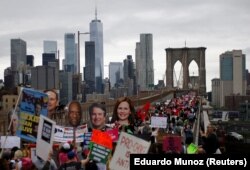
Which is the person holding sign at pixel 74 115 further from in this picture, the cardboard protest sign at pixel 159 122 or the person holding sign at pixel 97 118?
the cardboard protest sign at pixel 159 122

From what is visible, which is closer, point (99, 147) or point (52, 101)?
point (99, 147)

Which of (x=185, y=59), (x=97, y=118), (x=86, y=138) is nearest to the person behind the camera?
(x=86, y=138)

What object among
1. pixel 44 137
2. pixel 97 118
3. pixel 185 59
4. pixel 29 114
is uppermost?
pixel 185 59

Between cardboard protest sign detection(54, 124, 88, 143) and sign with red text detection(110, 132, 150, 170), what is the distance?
2.70m

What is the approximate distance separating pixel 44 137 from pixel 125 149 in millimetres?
1150

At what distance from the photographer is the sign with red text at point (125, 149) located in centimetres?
797

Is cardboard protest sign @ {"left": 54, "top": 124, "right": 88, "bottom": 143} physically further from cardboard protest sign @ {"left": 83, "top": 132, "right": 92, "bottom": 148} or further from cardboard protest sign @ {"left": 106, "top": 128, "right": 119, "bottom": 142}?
cardboard protest sign @ {"left": 106, "top": 128, "right": 119, "bottom": 142}

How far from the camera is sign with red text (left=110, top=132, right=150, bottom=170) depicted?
7968mm

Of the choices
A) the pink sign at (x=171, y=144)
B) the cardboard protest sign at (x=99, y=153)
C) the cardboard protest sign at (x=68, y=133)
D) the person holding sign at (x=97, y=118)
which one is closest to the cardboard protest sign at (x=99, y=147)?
the cardboard protest sign at (x=99, y=153)

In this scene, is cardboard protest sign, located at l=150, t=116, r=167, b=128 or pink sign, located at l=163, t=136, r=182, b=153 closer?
pink sign, located at l=163, t=136, r=182, b=153

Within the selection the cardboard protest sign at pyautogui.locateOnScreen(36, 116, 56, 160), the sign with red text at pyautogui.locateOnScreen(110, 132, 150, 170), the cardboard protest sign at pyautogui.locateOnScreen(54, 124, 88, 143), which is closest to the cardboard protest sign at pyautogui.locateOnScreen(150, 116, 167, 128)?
the cardboard protest sign at pyautogui.locateOnScreen(54, 124, 88, 143)

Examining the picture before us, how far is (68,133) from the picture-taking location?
10945 mm

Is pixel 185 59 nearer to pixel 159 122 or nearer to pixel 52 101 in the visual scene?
pixel 159 122

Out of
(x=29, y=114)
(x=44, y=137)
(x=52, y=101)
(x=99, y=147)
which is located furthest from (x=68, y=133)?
(x=44, y=137)
